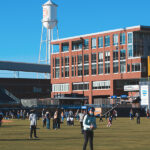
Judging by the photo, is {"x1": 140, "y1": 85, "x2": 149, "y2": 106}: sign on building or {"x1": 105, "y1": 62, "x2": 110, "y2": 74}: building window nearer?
{"x1": 140, "y1": 85, "x2": 149, "y2": 106}: sign on building

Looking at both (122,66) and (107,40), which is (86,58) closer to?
(107,40)

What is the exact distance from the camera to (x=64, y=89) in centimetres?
11806

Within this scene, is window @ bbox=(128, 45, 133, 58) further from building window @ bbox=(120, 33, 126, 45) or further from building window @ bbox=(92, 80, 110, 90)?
building window @ bbox=(92, 80, 110, 90)

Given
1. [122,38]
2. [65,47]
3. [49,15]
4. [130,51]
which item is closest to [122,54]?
[130,51]

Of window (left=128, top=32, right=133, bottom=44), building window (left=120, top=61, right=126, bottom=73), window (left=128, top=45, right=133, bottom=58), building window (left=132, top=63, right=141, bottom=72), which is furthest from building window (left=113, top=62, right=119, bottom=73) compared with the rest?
window (left=128, top=32, right=133, bottom=44)

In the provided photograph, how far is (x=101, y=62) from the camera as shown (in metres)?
109

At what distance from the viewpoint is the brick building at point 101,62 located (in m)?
101

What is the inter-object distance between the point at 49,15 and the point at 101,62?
44174 millimetres

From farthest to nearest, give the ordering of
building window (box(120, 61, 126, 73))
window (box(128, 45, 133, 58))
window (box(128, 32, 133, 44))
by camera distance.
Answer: building window (box(120, 61, 126, 73)) → window (box(128, 45, 133, 58)) → window (box(128, 32, 133, 44))

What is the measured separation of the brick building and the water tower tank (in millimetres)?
27557

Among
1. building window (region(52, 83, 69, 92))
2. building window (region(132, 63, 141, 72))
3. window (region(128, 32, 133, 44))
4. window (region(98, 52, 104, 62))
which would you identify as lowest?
building window (region(52, 83, 69, 92))

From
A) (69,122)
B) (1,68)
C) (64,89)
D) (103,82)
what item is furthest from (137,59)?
(69,122)

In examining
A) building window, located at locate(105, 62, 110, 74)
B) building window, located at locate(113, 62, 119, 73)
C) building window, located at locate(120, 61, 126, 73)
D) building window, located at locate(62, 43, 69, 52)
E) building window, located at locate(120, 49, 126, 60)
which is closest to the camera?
building window, located at locate(120, 49, 126, 60)

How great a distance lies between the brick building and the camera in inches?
3991
